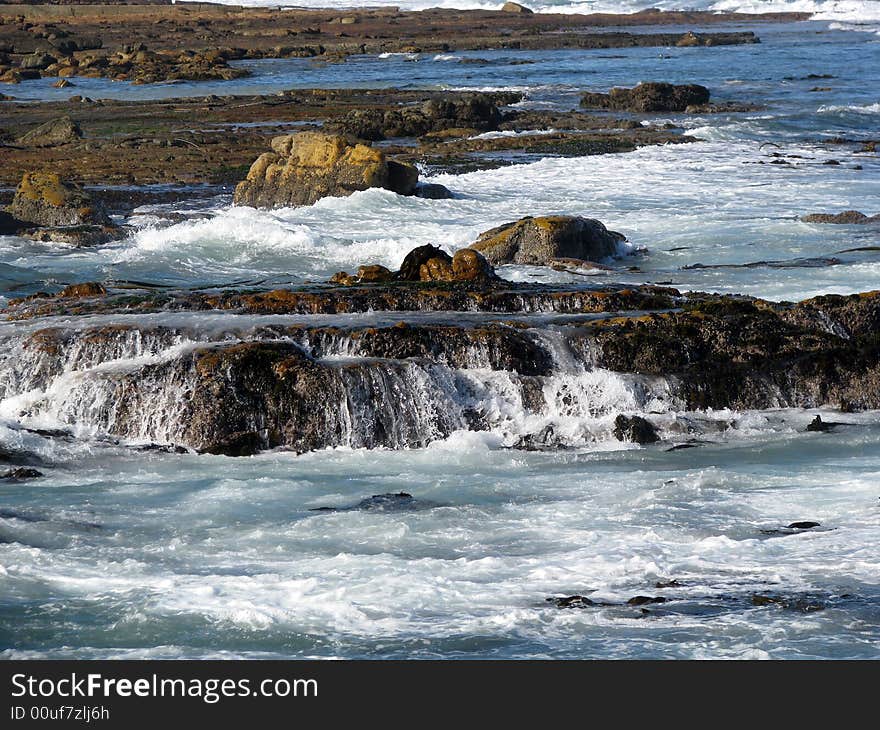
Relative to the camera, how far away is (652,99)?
136 ft

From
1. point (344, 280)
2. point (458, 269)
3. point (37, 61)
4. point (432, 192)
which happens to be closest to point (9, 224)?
point (432, 192)

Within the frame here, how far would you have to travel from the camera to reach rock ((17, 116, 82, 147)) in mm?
33969

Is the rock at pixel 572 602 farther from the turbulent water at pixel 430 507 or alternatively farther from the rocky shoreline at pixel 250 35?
the rocky shoreline at pixel 250 35

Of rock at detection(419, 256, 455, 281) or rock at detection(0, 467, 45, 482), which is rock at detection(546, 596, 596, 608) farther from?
rock at detection(419, 256, 455, 281)

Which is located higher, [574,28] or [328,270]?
[574,28]

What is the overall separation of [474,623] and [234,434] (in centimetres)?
470

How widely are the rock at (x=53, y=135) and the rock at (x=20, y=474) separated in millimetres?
22988

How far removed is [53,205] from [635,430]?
1352 centimetres

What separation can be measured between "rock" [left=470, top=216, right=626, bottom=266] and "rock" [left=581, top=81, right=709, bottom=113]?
74.2 ft

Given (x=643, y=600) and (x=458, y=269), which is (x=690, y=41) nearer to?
(x=458, y=269)

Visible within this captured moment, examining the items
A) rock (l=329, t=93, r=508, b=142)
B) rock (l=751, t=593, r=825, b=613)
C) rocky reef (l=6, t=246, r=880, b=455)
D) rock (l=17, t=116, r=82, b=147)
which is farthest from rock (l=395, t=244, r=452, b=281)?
rock (l=17, t=116, r=82, b=147)

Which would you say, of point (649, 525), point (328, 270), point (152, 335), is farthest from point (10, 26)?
point (649, 525)
